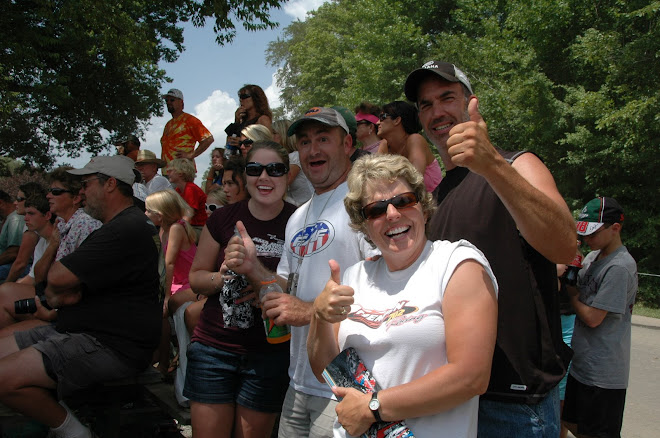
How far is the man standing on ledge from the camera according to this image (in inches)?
300

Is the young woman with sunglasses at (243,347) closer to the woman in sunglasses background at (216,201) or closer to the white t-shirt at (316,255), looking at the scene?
the white t-shirt at (316,255)

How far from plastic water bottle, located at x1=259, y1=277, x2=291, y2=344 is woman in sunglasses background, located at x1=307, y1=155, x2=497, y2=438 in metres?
0.49

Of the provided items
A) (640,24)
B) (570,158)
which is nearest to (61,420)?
(570,158)

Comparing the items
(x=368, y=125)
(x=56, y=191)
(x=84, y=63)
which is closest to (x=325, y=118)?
(x=368, y=125)

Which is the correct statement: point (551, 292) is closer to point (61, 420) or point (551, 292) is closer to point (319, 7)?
point (61, 420)

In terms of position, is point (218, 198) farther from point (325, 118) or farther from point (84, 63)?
point (84, 63)

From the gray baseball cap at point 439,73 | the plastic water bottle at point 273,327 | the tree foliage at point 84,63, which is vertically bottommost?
the plastic water bottle at point 273,327

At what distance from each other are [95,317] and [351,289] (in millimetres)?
2494

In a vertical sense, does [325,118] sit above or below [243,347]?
above

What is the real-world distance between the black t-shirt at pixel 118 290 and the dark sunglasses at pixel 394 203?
7.64ft

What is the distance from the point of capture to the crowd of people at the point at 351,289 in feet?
5.52

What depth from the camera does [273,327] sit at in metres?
2.48

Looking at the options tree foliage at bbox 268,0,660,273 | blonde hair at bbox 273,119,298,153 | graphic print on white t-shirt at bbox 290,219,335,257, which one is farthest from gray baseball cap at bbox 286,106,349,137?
tree foliage at bbox 268,0,660,273

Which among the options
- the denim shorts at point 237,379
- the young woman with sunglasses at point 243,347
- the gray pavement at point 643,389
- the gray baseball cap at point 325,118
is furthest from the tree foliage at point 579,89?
the denim shorts at point 237,379
